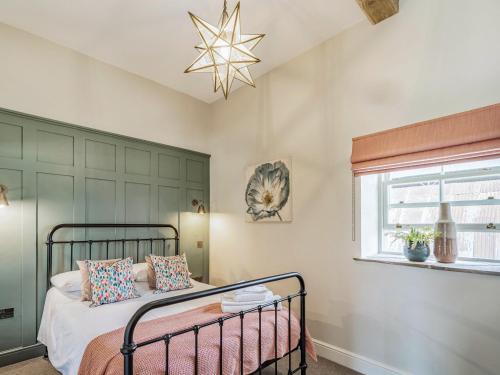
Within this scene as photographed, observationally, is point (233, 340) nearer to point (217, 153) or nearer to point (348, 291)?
point (348, 291)

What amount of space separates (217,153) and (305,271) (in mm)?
2085

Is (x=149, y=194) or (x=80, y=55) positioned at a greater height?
(x=80, y=55)

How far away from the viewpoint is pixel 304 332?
207 centimetres

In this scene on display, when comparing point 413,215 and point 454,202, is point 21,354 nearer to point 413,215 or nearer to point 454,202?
point 413,215

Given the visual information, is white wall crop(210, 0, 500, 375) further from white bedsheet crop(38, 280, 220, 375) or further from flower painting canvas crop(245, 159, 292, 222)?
white bedsheet crop(38, 280, 220, 375)

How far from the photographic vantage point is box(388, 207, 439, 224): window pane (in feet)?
7.64

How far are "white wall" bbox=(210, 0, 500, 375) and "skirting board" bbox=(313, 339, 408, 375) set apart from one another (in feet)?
0.16

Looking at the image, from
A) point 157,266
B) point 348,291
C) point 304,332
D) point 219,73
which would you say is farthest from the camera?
point 157,266

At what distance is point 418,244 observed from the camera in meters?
2.23

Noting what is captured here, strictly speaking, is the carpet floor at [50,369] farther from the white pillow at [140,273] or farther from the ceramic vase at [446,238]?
the ceramic vase at [446,238]

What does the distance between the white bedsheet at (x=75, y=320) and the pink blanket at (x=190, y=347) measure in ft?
0.54

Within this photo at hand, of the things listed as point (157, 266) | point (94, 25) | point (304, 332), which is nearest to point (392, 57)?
point (304, 332)

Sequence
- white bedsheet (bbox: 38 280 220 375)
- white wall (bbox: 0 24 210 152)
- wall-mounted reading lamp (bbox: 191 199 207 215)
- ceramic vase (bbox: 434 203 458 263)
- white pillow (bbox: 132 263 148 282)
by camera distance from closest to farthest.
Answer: white bedsheet (bbox: 38 280 220 375), ceramic vase (bbox: 434 203 458 263), white wall (bbox: 0 24 210 152), white pillow (bbox: 132 263 148 282), wall-mounted reading lamp (bbox: 191 199 207 215)

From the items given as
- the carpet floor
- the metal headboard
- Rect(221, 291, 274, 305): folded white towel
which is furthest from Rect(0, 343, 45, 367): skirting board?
Rect(221, 291, 274, 305): folded white towel
